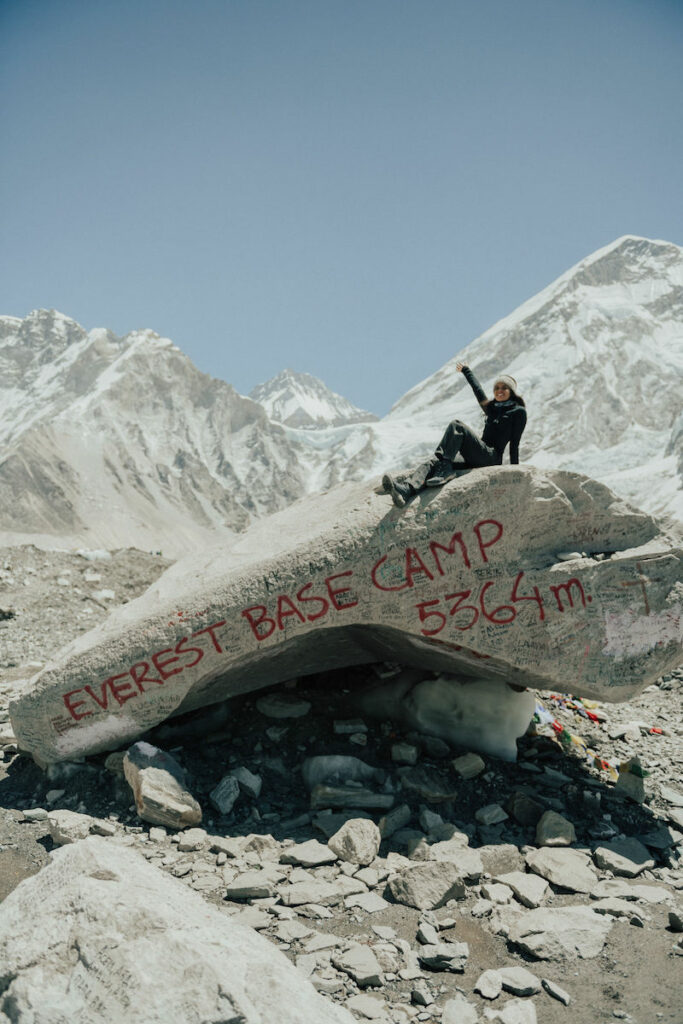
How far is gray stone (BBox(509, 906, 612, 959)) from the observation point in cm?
423

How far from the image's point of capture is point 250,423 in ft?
279

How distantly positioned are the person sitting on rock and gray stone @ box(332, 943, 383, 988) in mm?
3337

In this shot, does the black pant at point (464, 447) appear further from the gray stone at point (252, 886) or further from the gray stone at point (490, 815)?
the gray stone at point (252, 886)

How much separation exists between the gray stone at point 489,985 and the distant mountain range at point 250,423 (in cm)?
4094

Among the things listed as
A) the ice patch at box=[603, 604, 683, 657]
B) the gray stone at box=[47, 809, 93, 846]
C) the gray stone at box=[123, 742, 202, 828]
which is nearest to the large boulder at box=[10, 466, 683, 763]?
the ice patch at box=[603, 604, 683, 657]

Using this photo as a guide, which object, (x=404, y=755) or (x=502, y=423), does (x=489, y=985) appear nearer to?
(x=404, y=755)

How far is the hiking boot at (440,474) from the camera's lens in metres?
6.22

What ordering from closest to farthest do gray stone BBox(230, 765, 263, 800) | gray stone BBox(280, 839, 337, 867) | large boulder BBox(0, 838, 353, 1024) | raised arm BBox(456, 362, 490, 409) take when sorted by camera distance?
large boulder BBox(0, 838, 353, 1024), gray stone BBox(280, 839, 337, 867), gray stone BBox(230, 765, 263, 800), raised arm BBox(456, 362, 490, 409)

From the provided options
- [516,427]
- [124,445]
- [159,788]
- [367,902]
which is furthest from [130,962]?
[124,445]

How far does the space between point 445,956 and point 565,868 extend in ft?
5.15

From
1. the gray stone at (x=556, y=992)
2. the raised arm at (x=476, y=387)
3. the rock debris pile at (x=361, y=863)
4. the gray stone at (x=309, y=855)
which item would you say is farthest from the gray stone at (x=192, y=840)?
the raised arm at (x=476, y=387)

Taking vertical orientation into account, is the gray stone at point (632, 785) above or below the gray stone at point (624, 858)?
below

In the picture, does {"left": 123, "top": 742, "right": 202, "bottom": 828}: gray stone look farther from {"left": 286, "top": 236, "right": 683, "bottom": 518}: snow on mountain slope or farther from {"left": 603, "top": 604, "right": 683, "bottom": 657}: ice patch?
{"left": 286, "top": 236, "right": 683, "bottom": 518}: snow on mountain slope

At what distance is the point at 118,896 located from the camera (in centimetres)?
331
